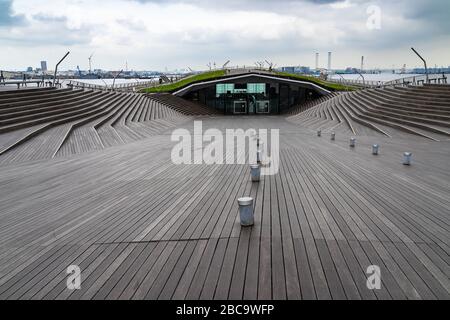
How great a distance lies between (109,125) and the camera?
20.0m

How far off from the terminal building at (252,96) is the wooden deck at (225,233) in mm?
44369

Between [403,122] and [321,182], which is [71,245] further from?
[403,122]

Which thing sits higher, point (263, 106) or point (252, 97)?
point (252, 97)

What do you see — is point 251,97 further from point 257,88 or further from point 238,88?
point 238,88

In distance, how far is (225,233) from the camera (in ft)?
17.0

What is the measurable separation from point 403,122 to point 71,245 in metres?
19.4

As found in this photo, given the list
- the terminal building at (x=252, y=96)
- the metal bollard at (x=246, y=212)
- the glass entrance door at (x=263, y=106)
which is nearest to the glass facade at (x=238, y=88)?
the terminal building at (x=252, y=96)

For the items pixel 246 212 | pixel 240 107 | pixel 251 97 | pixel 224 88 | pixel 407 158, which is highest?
pixel 224 88

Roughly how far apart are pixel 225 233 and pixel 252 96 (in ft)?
166

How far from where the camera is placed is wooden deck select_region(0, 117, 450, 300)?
12.6 ft

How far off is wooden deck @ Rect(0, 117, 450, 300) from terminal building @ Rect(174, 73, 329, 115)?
1747 inches

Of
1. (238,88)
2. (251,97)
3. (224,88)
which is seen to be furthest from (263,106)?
(224,88)

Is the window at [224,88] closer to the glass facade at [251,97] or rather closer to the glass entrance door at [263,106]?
the glass facade at [251,97]
